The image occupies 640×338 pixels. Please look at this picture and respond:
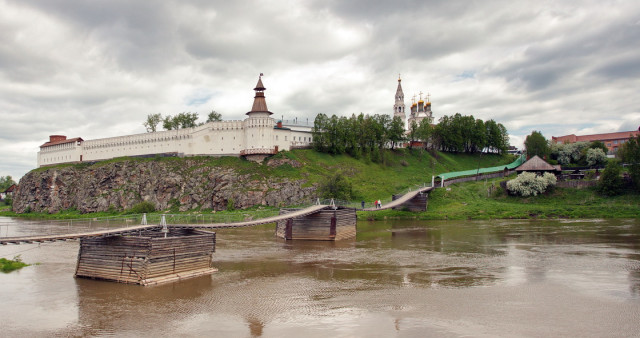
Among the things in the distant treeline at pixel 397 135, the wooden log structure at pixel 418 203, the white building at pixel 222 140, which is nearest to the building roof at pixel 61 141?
the white building at pixel 222 140

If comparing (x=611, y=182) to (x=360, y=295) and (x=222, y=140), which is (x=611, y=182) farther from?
(x=222, y=140)

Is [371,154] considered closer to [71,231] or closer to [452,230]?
[452,230]

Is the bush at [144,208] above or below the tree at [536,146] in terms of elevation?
below

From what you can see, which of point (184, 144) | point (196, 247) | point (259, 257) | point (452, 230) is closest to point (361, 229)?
point (452, 230)

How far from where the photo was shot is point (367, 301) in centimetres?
2145

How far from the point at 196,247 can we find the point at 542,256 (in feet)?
80.6

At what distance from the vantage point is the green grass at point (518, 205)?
59562 millimetres

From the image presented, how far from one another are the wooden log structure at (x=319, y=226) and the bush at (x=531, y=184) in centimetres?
3408

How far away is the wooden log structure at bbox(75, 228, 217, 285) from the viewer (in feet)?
80.6

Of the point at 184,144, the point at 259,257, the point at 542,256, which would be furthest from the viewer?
the point at 184,144

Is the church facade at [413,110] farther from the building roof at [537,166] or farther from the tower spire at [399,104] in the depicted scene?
the building roof at [537,166]

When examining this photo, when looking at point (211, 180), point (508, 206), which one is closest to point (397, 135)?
point (508, 206)

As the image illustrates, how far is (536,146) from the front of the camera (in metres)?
100

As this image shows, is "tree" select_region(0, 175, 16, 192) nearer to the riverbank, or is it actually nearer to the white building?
the white building
